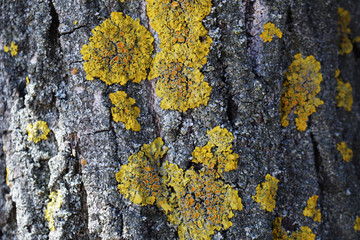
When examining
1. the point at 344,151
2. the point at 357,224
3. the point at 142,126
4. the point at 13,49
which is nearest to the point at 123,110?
the point at 142,126

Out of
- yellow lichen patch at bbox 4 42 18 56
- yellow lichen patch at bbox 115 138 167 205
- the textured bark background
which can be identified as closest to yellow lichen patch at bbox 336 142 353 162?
the textured bark background

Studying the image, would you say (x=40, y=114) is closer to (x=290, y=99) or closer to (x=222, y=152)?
(x=222, y=152)

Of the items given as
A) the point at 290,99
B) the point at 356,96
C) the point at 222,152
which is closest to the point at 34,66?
the point at 222,152

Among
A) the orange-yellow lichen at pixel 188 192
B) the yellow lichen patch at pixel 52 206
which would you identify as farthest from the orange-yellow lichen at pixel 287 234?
the yellow lichen patch at pixel 52 206

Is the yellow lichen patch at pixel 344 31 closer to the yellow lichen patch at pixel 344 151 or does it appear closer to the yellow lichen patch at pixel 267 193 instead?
the yellow lichen patch at pixel 344 151

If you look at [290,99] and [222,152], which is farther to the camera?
[290,99]

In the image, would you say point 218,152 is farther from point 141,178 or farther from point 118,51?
point 118,51
